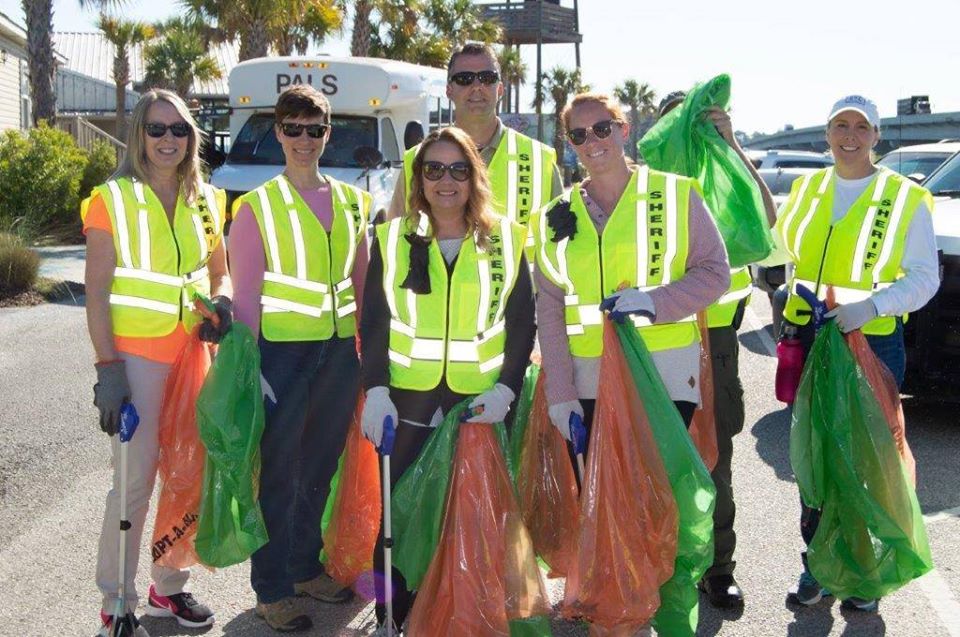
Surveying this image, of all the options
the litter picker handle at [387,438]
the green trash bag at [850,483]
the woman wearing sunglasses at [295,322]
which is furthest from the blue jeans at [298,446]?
the green trash bag at [850,483]

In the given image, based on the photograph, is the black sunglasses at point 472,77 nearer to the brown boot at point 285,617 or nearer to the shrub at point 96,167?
the brown boot at point 285,617

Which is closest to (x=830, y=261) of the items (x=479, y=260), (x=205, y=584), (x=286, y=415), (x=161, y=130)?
(x=479, y=260)

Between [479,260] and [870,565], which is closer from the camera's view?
[479,260]

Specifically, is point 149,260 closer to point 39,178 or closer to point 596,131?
point 596,131

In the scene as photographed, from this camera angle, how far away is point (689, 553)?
3736 mm

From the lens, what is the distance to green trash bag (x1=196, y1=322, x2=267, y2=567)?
398 centimetres

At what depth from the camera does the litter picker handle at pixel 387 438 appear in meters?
3.77

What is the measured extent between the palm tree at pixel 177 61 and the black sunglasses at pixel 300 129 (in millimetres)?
30968

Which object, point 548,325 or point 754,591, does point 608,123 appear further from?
point 754,591

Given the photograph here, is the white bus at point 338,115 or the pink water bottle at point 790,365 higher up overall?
the white bus at point 338,115

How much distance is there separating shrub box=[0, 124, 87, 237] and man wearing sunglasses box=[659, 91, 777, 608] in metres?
13.9

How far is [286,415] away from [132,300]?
0.70 m

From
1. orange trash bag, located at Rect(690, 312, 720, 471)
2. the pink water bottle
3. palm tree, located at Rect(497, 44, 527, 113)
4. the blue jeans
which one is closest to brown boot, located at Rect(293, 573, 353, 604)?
the blue jeans

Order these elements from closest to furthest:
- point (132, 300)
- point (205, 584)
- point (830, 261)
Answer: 1. point (132, 300)
2. point (830, 261)
3. point (205, 584)
